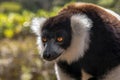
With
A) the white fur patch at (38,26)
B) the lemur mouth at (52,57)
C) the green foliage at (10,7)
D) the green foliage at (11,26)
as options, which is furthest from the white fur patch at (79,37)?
the green foliage at (10,7)

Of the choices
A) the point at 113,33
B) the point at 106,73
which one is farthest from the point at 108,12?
the point at 106,73

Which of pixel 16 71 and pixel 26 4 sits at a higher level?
pixel 16 71

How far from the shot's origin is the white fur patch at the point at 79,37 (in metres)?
5.86

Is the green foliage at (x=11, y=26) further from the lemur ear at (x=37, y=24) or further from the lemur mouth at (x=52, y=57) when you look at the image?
the lemur mouth at (x=52, y=57)

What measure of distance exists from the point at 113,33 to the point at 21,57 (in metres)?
4.75

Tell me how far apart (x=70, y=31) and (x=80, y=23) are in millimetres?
191

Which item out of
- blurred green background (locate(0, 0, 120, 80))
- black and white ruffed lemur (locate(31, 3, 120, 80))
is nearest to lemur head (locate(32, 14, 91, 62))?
black and white ruffed lemur (locate(31, 3, 120, 80))

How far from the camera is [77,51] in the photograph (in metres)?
5.94

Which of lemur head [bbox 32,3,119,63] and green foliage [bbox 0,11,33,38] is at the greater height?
lemur head [bbox 32,3,119,63]

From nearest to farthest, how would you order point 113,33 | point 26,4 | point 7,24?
1. point 113,33
2. point 7,24
3. point 26,4

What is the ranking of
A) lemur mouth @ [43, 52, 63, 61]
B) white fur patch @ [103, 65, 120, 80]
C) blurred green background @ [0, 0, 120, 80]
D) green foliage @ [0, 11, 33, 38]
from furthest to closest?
green foliage @ [0, 11, 33, 38] < blurred green background @ [0, 0, 120, 80] < white fur patch @ [103, 65, 120, 80] < lemur mouth @ [43, 52, 63, 61]

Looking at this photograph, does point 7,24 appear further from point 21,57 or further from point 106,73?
point 106,73

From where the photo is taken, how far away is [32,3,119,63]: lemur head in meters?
5.88

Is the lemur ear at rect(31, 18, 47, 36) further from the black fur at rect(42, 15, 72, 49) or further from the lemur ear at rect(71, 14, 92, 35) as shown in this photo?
the lemur ear at rect(71, 14, 92, 35)
